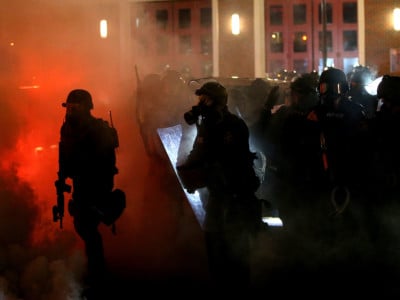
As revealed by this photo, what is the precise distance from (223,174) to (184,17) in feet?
34.8

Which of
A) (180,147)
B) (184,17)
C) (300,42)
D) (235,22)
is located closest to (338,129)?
(180,147)

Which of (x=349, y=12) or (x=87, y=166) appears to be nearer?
(x=87, y=166)

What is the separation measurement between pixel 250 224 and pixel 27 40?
2.80 m

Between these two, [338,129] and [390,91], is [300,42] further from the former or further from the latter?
[338,129]

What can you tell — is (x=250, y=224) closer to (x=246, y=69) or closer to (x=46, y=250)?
(x=46, y=250)

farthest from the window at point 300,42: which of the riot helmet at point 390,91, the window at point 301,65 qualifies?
the riot helmet at point 390,91

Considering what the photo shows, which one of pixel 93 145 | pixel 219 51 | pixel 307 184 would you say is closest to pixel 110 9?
pixel 93 145

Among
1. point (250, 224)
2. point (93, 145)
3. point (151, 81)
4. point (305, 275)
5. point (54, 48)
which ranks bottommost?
point (305, 275)

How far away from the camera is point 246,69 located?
50.0 ft

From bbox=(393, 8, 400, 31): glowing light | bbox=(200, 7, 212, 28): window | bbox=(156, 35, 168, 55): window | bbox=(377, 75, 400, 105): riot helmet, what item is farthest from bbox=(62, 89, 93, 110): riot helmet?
bbox=(393, 8, 400, 31): glowing light

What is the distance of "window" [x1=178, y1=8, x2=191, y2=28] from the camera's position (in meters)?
13.2

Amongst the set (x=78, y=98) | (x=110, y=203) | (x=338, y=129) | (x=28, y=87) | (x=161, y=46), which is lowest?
(x=110, y=203)

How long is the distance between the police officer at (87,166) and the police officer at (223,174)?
2.19 ft

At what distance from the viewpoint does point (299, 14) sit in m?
21.3
